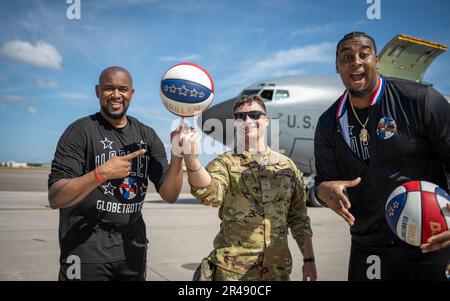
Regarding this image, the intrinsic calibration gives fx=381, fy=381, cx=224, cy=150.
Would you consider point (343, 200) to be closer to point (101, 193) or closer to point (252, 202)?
point (252, 202)

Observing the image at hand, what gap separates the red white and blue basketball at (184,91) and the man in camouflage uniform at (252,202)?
0.30 metres

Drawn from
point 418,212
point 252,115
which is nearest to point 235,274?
point 252,115

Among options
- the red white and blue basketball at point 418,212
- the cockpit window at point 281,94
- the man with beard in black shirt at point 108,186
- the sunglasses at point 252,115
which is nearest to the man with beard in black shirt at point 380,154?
the red white and blue basketball at point 418,212

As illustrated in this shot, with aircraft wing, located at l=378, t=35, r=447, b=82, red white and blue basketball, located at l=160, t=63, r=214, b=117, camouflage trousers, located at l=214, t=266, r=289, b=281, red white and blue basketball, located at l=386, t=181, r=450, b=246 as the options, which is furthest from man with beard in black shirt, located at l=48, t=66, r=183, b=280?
aircraft wing, located at l=378, t=35, r=447, b=82

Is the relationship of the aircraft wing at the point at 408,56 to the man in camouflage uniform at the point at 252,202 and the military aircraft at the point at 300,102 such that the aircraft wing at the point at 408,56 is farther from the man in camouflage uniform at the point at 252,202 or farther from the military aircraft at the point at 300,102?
the man in camouflage uniform at the point at 252,202

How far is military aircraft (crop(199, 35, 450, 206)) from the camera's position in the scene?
12453 mm

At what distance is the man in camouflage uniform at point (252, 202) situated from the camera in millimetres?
2656

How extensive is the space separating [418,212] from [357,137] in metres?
0.72

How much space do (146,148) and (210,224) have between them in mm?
7402

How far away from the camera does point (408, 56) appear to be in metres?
13.8

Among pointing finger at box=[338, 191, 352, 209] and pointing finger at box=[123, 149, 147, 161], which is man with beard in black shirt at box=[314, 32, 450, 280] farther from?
pointing finger at box=[123, 149, 147, 161]

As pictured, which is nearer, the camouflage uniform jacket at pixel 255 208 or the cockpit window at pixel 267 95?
the camouflage uniform jacket at pixel 255 208

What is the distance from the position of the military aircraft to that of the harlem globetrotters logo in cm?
861
